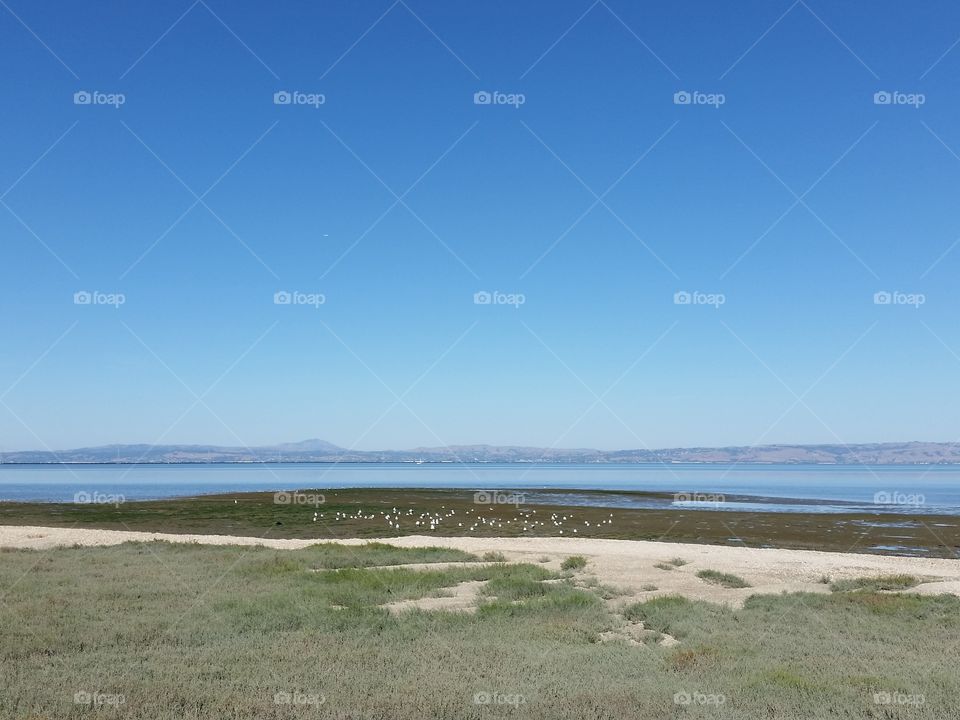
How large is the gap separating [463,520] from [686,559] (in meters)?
23.5

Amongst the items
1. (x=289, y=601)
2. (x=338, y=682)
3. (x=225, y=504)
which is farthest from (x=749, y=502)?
(x=338, y=682)

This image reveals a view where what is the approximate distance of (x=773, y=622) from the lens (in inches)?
577

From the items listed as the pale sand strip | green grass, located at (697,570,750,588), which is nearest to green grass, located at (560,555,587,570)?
the pale sand strip

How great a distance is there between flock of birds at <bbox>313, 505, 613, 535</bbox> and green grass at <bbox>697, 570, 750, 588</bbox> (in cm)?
1882

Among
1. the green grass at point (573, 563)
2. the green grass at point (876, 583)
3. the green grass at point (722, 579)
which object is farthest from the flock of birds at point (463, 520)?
the green grass at point (876, 583)

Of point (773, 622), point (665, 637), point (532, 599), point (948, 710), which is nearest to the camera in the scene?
point (948, 710)

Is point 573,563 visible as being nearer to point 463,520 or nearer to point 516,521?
point 516,521

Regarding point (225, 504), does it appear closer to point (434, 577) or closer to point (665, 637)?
point (434, 577)

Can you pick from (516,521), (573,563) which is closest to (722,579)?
(573,563)

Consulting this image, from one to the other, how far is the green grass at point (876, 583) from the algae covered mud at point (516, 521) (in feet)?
42.0

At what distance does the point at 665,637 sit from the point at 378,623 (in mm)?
5439

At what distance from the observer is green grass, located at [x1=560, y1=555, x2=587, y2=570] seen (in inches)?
908

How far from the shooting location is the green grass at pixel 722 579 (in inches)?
792

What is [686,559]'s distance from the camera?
26.5m
